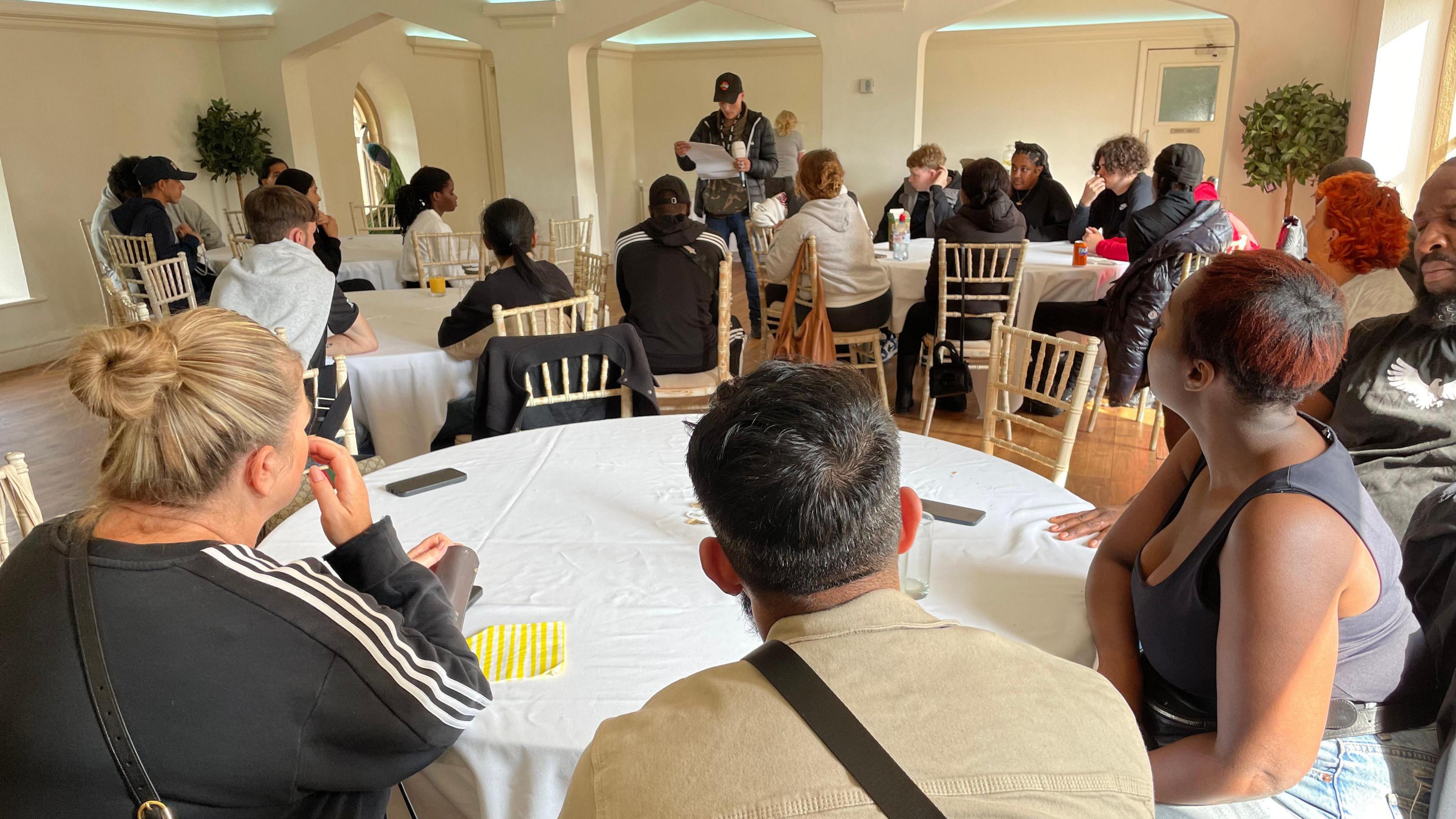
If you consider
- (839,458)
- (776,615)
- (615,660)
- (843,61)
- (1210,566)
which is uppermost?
(843,61)

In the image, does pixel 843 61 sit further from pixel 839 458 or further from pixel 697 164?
pixel 839 458

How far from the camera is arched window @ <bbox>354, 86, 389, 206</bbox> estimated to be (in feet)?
33.8

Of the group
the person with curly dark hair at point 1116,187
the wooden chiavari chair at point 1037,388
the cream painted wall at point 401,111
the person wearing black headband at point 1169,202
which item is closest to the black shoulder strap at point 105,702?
the wooden chiavari chair at point 1037,388

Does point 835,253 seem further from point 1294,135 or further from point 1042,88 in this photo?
point 1042,88

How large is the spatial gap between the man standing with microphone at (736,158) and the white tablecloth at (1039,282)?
154 centimetres

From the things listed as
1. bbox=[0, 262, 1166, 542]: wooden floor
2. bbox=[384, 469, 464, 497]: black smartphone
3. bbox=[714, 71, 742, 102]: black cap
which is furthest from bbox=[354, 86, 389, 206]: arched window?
bbox=[384, 469, 464, 497]: black smartphone

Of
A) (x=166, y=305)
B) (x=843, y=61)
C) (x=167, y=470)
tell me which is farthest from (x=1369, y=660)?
(x=843, y=61)

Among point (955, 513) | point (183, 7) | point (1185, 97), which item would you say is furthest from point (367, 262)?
point (1185, 97)

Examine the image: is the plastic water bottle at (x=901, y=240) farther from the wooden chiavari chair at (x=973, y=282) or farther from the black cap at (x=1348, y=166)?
the black cap at (x=1348, y=166)

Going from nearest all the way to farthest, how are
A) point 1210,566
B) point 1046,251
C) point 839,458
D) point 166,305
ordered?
point 839,458
point 1210,566
point 166,305
point 1046,251

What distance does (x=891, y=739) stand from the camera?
637 millimetres

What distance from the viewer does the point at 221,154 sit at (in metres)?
7.91

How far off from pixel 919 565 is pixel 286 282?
7.99ft

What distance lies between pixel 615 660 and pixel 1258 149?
21.8 ft
